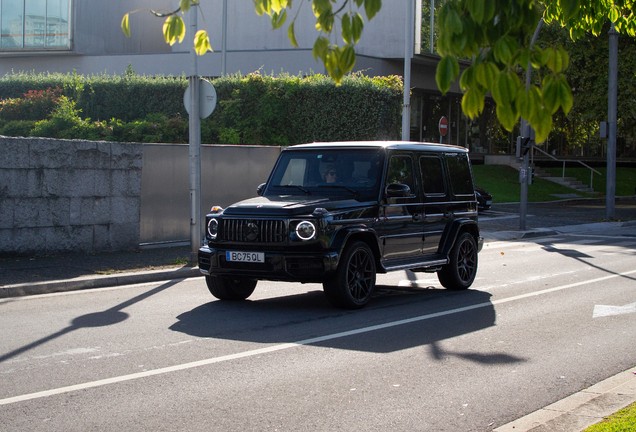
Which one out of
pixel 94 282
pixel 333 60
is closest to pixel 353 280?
pixel 94 282

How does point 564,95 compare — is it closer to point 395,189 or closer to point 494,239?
point 395,189

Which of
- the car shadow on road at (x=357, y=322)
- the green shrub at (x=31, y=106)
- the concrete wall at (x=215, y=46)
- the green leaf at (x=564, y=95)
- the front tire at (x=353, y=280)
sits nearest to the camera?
the green leaf at (x=564, y=95)

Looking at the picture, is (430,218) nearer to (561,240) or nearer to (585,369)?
(585,369)

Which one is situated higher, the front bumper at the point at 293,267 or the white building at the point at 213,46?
the white building at the point at 213,46

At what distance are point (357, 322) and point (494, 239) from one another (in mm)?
12004

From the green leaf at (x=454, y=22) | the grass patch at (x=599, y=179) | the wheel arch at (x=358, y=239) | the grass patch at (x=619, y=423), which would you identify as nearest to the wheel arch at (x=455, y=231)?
the wheel arch at (x=358, y=239)

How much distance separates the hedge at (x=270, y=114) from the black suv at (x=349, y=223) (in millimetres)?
13555

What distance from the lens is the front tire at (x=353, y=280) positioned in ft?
26.9

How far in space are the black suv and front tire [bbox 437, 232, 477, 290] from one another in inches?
0.6

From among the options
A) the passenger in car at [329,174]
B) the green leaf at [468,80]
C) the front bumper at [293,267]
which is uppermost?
the green leaf at [468,80]

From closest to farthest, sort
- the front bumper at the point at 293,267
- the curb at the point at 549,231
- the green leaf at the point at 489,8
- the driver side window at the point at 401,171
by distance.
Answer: the green leaf at the point at 489,8, the front bumper at the point at 293,267, the driver side window at the point at 401,171, the curb at the point at 549,231

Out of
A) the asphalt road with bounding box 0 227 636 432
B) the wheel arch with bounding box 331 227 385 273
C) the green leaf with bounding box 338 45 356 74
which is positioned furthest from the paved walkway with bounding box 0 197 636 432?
the wheel arch with bounding box 331 227 385 273

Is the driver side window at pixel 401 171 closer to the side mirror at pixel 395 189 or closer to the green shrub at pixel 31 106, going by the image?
the side mirror at pixel 395 189

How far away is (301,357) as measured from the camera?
6.36 m
